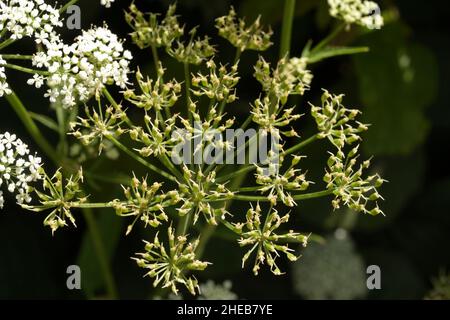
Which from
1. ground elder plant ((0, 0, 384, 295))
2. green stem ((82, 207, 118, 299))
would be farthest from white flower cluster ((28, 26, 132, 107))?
green stem ((82, 207, 118, 299))

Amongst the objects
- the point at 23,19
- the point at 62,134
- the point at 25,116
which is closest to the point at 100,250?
the point at 62,134

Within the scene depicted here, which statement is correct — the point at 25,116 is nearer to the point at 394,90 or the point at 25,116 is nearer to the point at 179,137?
the point at 179,137

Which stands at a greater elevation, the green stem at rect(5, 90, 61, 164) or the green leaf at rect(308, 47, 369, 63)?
the green leaf at rect(308, 47, 369, 63)

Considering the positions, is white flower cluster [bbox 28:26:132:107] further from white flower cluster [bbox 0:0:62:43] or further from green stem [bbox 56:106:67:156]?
green stem [bbox 56:106:67:156]

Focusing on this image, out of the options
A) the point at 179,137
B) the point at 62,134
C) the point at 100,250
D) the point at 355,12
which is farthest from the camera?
the point at 100,250
